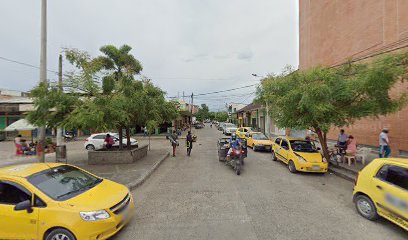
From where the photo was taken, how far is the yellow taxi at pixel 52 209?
363 cm

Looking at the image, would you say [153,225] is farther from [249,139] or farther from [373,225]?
[249,139]

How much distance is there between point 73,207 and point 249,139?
15.0 metres

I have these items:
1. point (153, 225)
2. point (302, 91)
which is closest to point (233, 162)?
point (302, 91)

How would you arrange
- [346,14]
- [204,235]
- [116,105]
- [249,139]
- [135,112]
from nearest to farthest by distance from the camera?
[204,235] < [116,105] < [135,112] < [346,14] < [249,139]

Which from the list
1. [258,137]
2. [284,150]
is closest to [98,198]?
[284,150]

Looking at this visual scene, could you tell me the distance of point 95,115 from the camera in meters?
8.10

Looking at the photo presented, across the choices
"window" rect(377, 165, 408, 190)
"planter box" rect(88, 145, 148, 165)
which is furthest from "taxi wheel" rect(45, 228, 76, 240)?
"planter box" rect(88, 145, 148, 165)

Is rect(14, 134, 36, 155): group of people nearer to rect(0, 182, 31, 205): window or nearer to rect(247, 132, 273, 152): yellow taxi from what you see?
rect(0, 182, 31, 205): window

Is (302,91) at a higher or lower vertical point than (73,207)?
higher

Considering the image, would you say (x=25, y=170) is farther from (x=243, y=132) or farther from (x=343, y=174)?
(x=243, y=132)

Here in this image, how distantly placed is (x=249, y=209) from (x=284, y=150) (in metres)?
5.77

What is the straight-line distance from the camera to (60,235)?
3.67 m

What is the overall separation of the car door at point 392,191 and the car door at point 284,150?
517 cm

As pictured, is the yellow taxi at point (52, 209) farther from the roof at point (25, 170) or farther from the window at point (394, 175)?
the window at point (394, 175)
